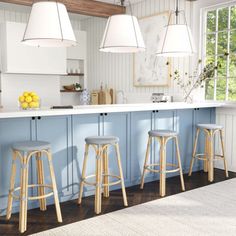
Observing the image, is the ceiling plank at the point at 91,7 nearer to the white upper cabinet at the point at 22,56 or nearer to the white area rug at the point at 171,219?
the white upper cabinet at the point at 22,56

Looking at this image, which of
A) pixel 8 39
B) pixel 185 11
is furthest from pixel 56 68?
pixel 185 11

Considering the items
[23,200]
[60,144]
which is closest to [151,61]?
[60,144]

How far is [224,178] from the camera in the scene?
189 inches

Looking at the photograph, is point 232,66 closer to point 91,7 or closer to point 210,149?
point 210,149

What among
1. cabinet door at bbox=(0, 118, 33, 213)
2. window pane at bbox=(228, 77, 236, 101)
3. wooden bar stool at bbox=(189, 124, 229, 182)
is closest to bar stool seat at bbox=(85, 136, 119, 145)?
cabinet door at bbox=(0, 118, 33, 213)

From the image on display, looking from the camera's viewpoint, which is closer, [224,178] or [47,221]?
[47,221]

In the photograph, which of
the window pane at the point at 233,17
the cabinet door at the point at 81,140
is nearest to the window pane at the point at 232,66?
the window pane at the point at 233,17

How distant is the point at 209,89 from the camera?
5500 millimetres

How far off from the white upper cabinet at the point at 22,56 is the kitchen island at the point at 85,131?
2.67 metres

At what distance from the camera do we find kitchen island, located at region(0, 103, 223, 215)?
3.35 metres

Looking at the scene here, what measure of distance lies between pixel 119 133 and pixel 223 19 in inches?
101

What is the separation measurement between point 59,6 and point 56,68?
12.1 feet

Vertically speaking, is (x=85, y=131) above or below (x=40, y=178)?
above

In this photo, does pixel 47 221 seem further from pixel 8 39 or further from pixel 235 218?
pixel 8 39
